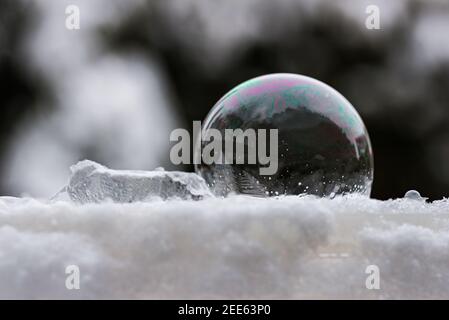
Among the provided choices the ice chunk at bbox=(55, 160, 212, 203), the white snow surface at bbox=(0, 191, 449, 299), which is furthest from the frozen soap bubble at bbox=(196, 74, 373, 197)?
the white snow surface at bbox=(0, 191, 449, 299)

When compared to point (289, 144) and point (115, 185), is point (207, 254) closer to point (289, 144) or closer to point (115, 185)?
point (115, 185)

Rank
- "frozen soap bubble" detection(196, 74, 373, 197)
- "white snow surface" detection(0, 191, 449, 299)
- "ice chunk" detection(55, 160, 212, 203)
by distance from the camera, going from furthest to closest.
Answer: "frozen soap bubble" detection(196, 74, 373, 197) < "ice chunk" detection(55, 160, 212, 203) < "white snow surface" detection(0, 191, 449, 299)

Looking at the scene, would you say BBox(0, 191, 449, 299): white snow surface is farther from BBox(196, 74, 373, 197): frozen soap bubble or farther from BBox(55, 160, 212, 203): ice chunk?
BBox(196, 74, 373, 197): frozen soap bubble

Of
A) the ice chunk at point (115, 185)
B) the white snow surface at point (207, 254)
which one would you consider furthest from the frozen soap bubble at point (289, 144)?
the white snow surface at point (207, 254)

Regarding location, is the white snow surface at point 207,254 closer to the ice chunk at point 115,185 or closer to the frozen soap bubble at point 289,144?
the ice chunk at point 115,185

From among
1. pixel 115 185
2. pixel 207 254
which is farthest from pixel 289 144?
pixel 207 254

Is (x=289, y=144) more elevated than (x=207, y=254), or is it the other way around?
(x=289, y=144)

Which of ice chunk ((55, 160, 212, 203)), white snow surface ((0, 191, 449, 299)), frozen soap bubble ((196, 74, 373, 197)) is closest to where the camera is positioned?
white snow surface ((0, 191, 449, 299))
